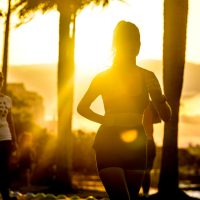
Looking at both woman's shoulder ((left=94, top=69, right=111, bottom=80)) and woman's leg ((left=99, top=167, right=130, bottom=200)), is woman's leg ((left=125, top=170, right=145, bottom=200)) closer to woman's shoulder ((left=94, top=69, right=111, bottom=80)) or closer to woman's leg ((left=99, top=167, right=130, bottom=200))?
woman's leg ((left=99, top=167, right=130, bottom=200))

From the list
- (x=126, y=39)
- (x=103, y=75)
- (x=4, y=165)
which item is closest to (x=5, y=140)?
(x=4, y=165)

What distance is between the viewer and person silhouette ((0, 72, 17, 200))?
9.91 m

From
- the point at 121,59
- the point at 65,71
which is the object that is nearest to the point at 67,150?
the point at 65,71

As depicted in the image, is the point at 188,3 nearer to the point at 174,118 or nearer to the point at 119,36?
the point at 174,118

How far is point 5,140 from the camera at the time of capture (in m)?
9.91

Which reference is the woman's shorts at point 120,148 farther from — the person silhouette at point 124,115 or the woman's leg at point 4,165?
the woman's leg at point 4,165

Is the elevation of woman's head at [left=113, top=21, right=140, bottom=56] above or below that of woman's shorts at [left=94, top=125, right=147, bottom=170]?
above

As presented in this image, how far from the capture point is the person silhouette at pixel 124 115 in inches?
200

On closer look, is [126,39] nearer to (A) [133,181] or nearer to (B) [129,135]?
(B) [129,135]

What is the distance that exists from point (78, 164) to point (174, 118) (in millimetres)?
20662

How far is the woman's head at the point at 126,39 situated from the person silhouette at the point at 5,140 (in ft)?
16.4

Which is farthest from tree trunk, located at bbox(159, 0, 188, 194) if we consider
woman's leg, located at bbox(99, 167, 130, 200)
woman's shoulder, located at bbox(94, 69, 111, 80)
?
woman's leg, located at bbox(99, 167, 130, 200)

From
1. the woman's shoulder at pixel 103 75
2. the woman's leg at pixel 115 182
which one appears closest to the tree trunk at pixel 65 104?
the woman's shoulder at pixel 103 75

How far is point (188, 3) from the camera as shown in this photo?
59.0 ft
